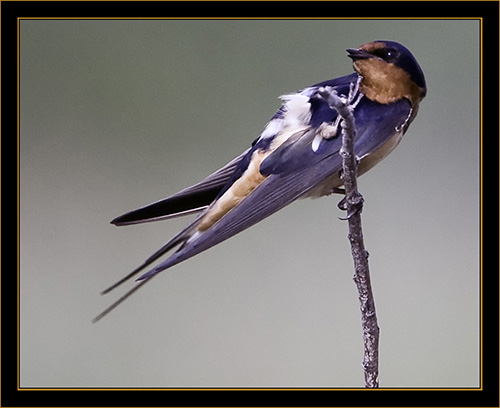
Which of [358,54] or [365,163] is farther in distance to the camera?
[365,163]

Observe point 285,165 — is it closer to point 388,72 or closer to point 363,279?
point 388,72

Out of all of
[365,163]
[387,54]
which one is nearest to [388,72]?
[387,54]

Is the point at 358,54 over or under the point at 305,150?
over

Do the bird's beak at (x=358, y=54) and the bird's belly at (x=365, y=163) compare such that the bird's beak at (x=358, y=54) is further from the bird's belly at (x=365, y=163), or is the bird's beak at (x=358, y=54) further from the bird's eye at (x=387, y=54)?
the bird's belly at (x=365, y=163)

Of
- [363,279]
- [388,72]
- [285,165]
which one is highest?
[388,72]

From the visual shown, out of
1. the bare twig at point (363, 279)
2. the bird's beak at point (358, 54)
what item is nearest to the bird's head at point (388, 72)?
the bird's beak at point (358, 54)

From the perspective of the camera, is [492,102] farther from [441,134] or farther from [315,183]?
[441,134]

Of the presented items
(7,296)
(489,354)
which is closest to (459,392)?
(489,354)

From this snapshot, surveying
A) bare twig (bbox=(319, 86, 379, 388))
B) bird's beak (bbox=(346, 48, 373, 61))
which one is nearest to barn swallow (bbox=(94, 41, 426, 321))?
bird's beak (bbox=(346, 48, 373, 61))

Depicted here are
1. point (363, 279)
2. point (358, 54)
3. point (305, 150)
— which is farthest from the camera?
point (305, 150)

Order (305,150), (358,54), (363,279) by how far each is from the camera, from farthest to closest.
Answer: (305,150)
(358,54)
(363,279)
